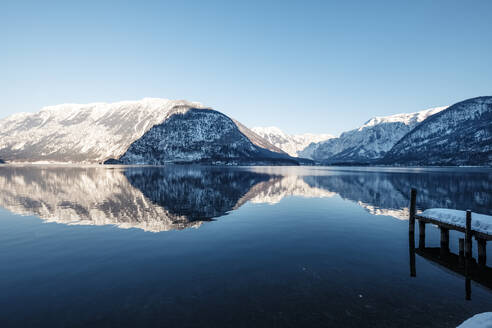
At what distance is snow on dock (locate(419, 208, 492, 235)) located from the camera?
20156 mm

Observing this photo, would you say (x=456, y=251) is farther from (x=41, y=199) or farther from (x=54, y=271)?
(x=41, y=199)

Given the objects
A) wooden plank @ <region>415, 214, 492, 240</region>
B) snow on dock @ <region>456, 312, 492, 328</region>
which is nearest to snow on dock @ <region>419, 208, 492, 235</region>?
wooden plank @ <region>415, 214, 492, 240</region>

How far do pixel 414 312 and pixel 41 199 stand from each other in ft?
202

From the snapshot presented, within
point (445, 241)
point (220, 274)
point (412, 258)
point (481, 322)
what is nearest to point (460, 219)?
point (445, 241)

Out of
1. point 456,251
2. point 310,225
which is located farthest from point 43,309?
point 456,251

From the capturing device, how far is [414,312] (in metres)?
14.0

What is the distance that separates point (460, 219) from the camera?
2222 centimetres

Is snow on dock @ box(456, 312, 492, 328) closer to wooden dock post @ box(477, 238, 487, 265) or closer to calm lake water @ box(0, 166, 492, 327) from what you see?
calm lake water @ box(0, 166, 492, 327)

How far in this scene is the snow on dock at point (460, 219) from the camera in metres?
20.2

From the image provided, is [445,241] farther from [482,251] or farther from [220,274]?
[220,274]

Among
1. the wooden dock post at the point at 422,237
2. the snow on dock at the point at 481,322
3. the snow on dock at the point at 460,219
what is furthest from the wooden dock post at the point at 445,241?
the snow on dock at the point at 481,322

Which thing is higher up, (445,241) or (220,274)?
(445,241)

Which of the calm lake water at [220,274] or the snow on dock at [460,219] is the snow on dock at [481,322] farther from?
the snow on dock at [460,219]

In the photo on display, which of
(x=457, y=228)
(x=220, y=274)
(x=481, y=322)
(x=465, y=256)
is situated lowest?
(x=220, y=274)
